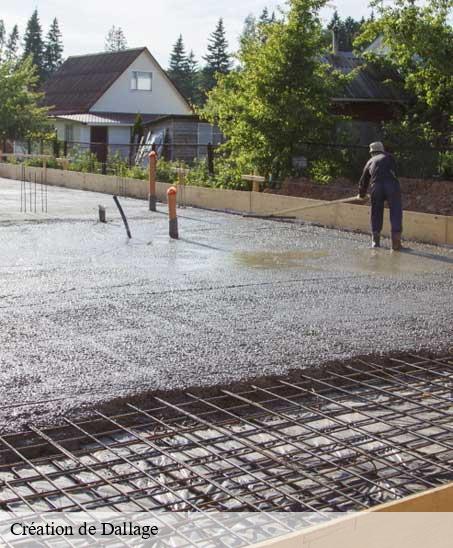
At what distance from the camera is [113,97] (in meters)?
48.0

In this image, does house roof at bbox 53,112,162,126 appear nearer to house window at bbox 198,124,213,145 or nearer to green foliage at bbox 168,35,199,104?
house window at bbox 198,124,213,145

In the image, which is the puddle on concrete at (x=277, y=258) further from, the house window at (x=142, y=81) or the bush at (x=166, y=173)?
the house window at (x=142, y=81)

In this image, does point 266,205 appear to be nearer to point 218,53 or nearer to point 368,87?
point 368,87

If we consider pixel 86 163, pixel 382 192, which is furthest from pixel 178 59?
pixel 382 192

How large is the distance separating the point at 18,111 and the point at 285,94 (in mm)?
22574

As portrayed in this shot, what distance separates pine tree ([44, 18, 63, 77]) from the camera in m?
117

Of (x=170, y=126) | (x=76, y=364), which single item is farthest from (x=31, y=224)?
(x=170, y=126)

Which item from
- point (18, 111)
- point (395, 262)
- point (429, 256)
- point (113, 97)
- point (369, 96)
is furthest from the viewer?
point (113, 97)

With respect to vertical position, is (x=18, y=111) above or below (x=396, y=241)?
above

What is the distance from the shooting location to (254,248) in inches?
522

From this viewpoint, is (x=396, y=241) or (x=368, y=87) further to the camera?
(x=368, y=87)

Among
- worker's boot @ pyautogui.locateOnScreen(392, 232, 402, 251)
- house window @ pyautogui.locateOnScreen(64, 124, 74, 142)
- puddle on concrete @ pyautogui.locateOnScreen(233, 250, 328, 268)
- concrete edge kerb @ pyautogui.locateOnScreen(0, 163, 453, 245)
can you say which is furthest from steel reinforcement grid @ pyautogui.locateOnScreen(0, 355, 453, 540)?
house window @ pyautogui.locateOnScreen(64, 124, 74, 142)

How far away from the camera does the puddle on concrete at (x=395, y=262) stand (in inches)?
452

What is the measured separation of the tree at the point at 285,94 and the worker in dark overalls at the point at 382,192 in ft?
18.1
